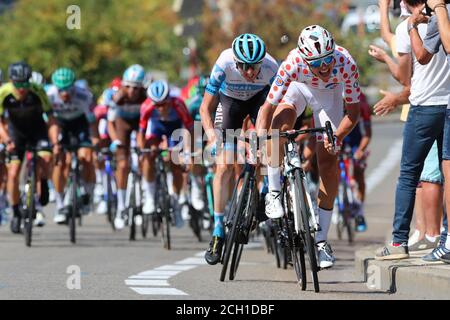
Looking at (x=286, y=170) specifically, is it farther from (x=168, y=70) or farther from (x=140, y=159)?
(x=168, y=70)


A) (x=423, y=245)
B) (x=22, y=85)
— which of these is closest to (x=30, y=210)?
(x=22, y=85)

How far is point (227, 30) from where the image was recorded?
60.2 meters

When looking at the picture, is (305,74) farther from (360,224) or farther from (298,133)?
(360,224)

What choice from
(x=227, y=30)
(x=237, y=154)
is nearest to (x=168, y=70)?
(x=227, y=30)

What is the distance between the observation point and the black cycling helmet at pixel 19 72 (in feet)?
55.4

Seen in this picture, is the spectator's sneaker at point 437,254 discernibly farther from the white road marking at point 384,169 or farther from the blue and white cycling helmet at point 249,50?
the white road marking at point 384,169

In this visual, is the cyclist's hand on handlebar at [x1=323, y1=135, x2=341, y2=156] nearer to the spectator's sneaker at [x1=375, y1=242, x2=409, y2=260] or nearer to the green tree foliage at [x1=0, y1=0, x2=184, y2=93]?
the spectator's sneaker at [x1=375, y1=242, x2=409, y2=260]

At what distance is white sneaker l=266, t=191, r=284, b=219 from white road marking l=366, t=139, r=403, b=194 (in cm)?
1614

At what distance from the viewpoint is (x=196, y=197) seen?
18.1 m

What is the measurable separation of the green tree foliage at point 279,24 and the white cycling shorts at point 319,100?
140 ft

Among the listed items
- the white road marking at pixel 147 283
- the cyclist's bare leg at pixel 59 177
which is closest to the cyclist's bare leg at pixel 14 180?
the cyclist's bare leg at pixel 59 177

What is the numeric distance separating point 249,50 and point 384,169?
2168 cm

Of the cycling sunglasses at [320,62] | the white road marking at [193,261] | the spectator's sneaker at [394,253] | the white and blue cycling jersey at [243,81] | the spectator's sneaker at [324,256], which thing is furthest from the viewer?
the white road marking at [193,261]
